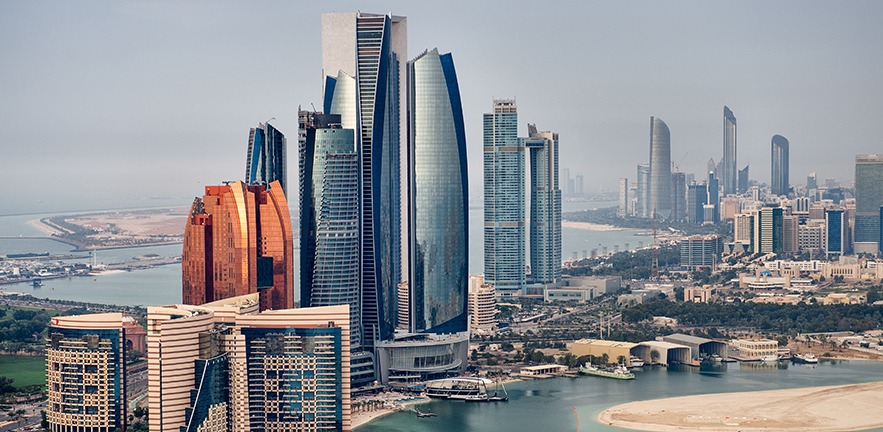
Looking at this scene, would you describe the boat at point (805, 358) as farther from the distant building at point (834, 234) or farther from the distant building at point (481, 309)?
the distant building at point (834, 234)

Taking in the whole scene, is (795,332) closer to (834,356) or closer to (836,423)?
(834,356)

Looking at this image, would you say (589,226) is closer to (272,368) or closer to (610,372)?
(610,372)

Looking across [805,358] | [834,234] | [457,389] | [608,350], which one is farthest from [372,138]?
[834,234]

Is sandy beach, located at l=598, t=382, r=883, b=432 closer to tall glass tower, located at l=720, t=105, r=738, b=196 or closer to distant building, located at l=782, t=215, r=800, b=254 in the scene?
distant building, located at l=782, t=215, r=800, b=254

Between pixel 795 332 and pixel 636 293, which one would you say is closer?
pixel 795 332

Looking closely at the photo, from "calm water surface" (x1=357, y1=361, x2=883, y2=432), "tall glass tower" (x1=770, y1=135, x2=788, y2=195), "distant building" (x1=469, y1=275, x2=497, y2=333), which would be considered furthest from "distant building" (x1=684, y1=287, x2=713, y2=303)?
"tall glass tower" (x1=770, y1=135, x2=788, y2=195)

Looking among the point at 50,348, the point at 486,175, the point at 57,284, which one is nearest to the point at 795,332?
the point at 486,175
